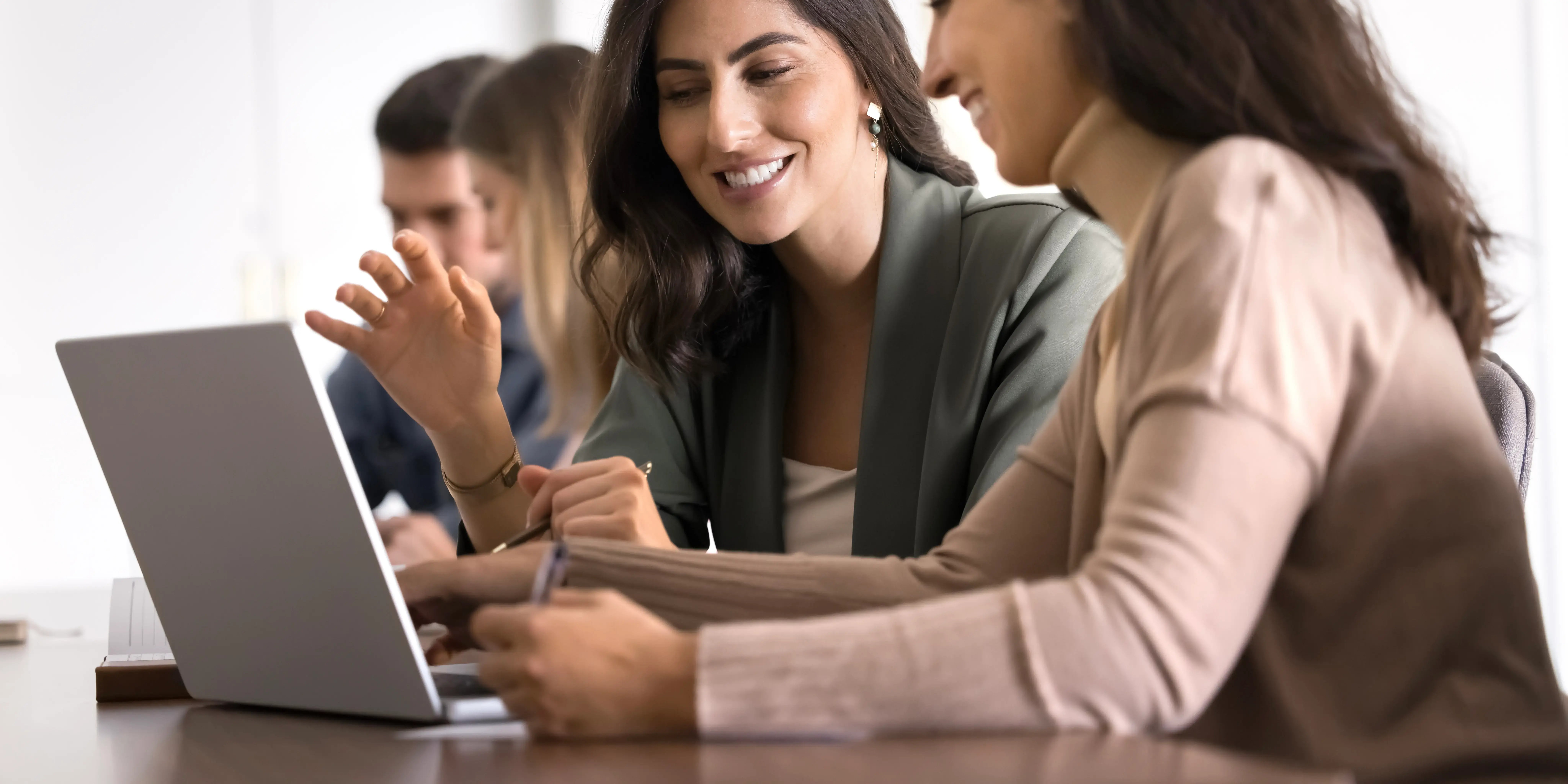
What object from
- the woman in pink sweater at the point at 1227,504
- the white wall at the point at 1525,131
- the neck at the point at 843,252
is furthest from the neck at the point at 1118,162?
the white wall at the point at 1525,131

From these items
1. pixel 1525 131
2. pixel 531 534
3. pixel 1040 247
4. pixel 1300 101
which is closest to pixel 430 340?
pixel 531 534

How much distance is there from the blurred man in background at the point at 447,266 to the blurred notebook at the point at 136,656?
5.09ft

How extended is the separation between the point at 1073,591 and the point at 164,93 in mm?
4336

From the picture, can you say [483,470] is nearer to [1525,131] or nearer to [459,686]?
[459,686]

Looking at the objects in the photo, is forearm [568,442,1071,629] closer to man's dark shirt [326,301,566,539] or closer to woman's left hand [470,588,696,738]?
woman's left hand [470,588,696,738]

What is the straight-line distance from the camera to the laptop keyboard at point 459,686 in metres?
0.91

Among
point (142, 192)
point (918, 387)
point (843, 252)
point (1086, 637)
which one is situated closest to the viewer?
point (1086, 637)

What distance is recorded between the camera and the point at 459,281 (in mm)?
1361

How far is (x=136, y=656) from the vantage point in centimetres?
120

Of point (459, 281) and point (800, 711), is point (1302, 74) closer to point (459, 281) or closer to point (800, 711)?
point (800, 711)

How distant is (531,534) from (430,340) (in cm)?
33

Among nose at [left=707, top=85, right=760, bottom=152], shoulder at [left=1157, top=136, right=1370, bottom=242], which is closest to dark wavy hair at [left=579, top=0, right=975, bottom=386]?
nose at [left=707, top=85, right=760, bottom=152]

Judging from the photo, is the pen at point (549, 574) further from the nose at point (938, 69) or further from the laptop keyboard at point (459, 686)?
the nose at point (938, 69)

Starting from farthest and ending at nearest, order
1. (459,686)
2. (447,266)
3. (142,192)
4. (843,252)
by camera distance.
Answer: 1. (142,192)
2. (447,266)
3. (843,252)
4. (459,686)
